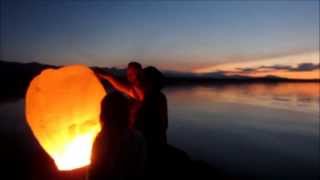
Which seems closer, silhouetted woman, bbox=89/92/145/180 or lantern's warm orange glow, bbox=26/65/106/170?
silhouetted woman, bbox=89/92/145/180

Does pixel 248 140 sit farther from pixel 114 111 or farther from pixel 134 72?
pixel 114 111

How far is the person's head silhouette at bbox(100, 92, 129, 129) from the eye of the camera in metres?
3.22

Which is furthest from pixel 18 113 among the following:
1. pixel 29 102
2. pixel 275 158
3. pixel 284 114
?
pixel 29 102

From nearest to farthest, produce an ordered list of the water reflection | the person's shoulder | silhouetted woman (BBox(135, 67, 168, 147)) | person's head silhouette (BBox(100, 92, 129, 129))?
1. person's head silhouette (BBox(100, 92, 129, 129))
2. the person's shoulder
3. silhouetted woman (BBox(135, 67, 168, 147))
4. the water reflection

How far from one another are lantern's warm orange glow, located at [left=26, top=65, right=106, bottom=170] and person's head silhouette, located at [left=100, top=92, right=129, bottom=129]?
1.71 m

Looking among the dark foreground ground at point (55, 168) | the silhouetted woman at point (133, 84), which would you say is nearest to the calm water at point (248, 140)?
the dark foreground ground at point (55, 168)

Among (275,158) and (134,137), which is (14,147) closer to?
(275,158)

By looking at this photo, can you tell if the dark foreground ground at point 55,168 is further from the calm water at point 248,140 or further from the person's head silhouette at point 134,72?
the calm water at point 248,140

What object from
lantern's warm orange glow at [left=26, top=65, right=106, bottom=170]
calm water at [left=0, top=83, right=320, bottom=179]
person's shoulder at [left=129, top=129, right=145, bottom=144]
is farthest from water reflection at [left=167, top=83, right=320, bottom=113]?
person's shoulder at [left=129, top=129, right=145, bottom=144]

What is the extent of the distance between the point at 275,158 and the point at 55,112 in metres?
12.8

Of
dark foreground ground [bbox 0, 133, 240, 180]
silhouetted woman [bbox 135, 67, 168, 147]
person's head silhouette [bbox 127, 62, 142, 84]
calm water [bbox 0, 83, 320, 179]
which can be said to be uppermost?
person's head silhouette [bbox 127, 62, 142, 84]

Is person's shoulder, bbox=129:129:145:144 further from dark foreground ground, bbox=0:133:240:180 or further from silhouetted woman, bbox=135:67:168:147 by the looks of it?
silhouetted woman, bbox=135:67:168:147

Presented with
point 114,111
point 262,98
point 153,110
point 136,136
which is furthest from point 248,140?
point 262,98

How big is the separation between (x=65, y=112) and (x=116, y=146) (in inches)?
67.7
